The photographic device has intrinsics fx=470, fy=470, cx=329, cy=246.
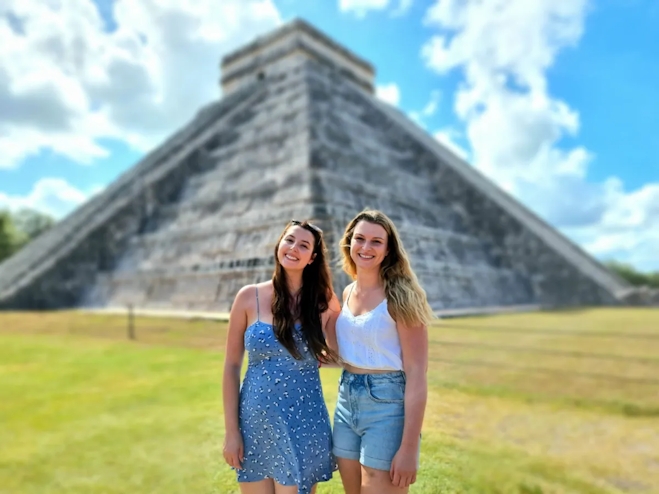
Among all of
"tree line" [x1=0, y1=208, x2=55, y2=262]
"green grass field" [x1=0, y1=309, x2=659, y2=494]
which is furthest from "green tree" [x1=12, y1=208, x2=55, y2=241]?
"green grass field" [x1=0, y1=309, x2=659, y2=494]

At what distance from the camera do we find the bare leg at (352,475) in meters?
2.18

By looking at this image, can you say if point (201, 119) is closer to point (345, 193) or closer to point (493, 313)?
point (345, 193)

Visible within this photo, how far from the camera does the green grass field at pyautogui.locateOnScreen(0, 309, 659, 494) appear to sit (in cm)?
286

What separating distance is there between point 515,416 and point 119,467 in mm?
3095

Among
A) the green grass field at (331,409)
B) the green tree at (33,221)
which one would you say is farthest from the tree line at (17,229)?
the green grass field at (331,409)

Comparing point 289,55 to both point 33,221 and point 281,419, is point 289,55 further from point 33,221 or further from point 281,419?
point 33,221

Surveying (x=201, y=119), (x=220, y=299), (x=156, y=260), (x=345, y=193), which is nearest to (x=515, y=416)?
(x=220, y=299)

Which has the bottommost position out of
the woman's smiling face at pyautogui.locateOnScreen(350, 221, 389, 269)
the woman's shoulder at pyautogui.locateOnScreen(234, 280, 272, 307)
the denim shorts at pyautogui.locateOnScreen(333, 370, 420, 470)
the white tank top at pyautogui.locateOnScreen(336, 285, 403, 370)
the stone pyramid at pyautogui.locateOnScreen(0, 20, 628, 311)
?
the denim shorts at pyautogui.locateOnScreen(333, 370, 420, 470)

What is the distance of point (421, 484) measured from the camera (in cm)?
276

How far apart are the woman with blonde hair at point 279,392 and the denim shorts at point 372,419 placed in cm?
15

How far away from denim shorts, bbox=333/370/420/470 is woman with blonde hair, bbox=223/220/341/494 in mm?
148

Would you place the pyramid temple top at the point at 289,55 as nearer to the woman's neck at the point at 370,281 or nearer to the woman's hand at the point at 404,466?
the woman's neck at the point at 370,281

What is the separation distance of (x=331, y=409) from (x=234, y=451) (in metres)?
1.27

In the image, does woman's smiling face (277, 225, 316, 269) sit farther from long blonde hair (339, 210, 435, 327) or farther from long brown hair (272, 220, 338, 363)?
long blonde hair (339, 210, 435, 327)
